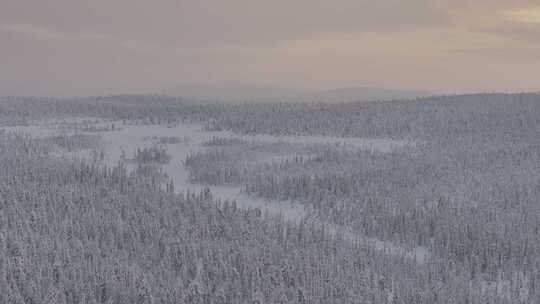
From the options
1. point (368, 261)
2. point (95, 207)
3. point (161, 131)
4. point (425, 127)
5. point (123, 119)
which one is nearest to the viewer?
point (368, 261)

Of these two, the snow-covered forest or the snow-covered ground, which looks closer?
the snow-covered forest

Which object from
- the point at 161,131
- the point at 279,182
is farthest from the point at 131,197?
the point at 161,131

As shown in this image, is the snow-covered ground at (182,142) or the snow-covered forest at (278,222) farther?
the snow-covered ground at (182,142)

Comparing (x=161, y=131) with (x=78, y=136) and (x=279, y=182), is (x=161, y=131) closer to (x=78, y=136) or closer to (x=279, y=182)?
(x=78, y=136)
